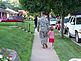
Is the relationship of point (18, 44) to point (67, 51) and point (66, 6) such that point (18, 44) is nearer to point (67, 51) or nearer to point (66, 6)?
point (67, 51)

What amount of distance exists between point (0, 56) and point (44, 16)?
7.70 metres

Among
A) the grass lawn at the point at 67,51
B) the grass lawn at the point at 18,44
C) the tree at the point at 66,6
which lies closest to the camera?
the grass lawn at the point at 18,44

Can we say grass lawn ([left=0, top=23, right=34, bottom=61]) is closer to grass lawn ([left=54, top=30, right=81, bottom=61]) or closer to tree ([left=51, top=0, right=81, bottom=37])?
grass lawn ([left=54, top=30, right=81, bottom=61])

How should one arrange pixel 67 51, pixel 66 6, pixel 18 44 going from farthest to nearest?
pixel 66 6 < pixel 18 44 < pixel 67 51

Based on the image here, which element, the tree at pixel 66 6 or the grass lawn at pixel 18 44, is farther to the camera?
the tree at pixel 66 6

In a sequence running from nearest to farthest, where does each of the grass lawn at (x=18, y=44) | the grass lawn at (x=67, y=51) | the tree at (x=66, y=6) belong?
the grass lawn at (x=18, y=44) < the grass lawn at (x=67, y=51) < the tree at (x=66, y=6)

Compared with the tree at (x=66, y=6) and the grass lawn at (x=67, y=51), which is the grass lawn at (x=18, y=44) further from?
the tree at (x=66, y=6)

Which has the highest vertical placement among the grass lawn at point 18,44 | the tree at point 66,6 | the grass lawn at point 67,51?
the tree at point 66,6

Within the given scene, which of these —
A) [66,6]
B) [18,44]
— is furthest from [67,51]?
[66,6]

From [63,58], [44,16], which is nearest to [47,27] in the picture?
[44,16]

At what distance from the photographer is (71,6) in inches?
843

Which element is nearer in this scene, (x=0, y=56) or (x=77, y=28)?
(x=0, y=56)

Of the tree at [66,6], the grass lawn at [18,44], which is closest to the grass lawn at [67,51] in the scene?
the grass lawn at [18,44]

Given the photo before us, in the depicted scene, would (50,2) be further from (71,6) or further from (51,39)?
(51,39)
